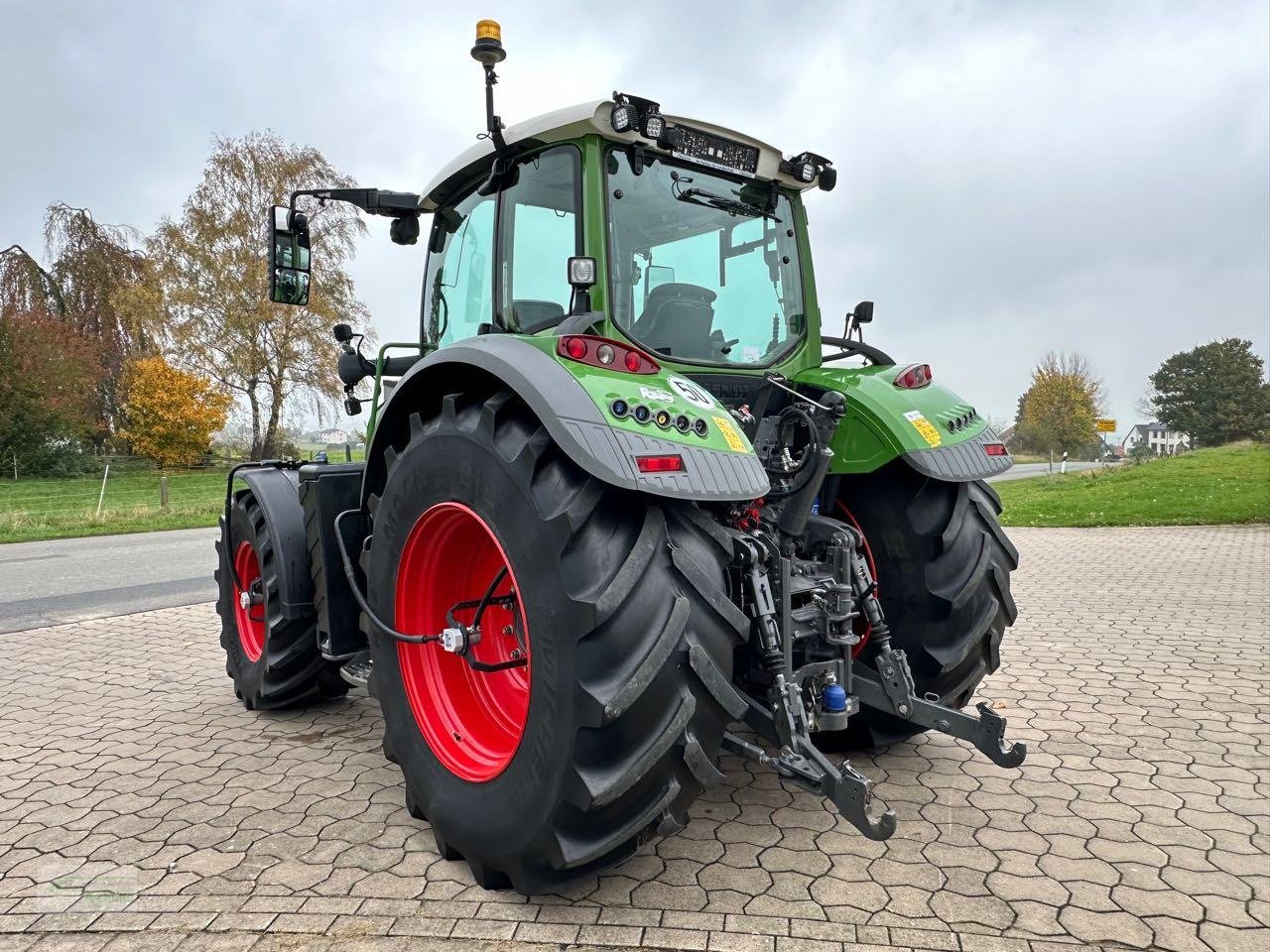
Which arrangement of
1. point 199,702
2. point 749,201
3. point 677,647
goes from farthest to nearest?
point 199,702
point 749,201
point 677,647

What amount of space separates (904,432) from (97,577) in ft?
30.3

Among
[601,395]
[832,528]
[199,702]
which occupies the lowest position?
[199,702]

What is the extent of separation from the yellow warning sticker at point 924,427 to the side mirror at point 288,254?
2685mm

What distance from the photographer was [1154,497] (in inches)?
679

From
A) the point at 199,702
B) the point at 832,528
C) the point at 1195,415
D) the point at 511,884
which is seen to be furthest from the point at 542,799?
the point at 1195,415

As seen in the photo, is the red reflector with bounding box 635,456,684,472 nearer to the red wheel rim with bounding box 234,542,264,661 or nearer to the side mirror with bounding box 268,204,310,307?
the side mirror with bounding box 268,204,310,307

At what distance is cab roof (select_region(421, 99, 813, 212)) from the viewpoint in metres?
2.82

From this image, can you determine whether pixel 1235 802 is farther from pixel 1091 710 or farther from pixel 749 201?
pixel 749 201

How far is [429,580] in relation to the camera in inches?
113

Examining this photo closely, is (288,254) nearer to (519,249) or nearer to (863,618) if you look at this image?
(519,249)

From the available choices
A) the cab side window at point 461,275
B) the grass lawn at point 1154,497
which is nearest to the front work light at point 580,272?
the cab side window at point 461,275

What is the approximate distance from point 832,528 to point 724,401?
2.05ft

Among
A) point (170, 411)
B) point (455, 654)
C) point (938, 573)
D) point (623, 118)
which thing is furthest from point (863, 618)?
point (170, 411)

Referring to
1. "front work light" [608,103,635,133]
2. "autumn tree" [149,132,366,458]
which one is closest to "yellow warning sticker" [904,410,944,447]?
"front work light" [608,103,635,133]
